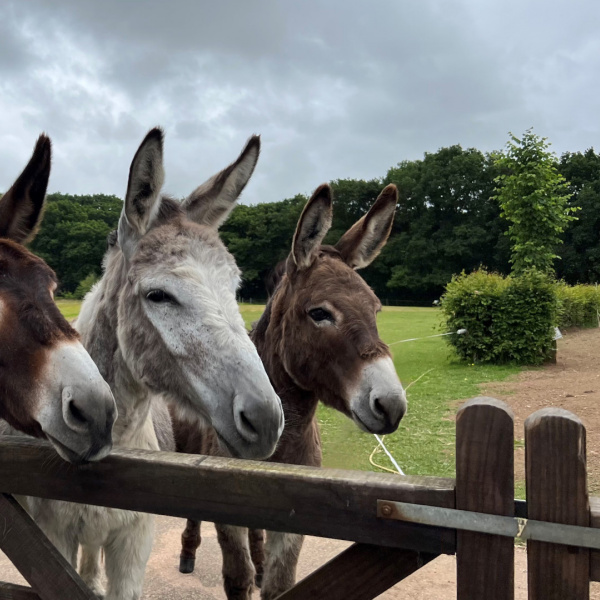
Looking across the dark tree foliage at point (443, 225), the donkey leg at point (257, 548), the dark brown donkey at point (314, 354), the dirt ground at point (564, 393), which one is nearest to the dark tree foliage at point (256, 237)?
the dark tree foliage at point (443, 225)

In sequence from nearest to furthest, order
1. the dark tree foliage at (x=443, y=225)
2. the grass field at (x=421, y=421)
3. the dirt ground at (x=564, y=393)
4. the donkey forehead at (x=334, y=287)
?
the donkey forehead at (x=334, y=287)
the dirt ground at (x=564, y=393)
the grass field at (x=421, y=421)
the dark tree foliage at (x=443, y=225)

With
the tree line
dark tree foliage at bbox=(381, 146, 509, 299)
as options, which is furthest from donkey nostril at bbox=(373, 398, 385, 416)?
dark tree foliage at bbox=(381, 146, 509, 299)

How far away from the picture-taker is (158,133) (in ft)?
7.27

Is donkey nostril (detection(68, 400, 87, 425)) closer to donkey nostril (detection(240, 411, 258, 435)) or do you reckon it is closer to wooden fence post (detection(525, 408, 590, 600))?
donkey nostril (detection(240, 411, 258, 435))

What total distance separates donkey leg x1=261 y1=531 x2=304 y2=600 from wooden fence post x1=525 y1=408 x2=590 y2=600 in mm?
1923

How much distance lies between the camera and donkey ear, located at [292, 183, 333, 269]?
3.02 meters

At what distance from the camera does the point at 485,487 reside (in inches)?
47.4

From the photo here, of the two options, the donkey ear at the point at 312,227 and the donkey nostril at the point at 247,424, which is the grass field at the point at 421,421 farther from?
the donkey nostril at the point at 247,424

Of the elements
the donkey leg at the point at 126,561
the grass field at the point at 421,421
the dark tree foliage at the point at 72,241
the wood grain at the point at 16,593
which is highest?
the dark tree foliage at the point at 72,241

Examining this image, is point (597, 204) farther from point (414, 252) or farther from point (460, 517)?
point (460, 517)

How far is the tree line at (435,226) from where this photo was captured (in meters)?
38.4

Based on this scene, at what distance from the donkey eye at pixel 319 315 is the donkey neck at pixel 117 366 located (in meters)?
1.02

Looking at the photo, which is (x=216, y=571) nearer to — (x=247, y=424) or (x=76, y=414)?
(x=247, y=424)

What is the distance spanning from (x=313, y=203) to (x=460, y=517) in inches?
84.1
